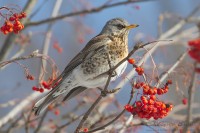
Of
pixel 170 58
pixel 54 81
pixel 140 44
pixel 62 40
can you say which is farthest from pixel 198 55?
pixel 62 40

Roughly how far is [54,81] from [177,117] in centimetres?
160

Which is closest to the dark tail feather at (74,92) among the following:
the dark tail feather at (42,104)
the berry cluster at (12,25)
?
the dark tail feather at (42,104)

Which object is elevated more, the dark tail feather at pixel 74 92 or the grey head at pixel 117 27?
the grey head at pixel 117 27

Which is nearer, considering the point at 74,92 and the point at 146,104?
the point at 146,104

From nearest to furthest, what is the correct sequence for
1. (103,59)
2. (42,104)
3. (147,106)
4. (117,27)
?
(147,106)
(42,104)
(103,59)
(117,27)

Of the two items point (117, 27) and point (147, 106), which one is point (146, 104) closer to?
point (147, 106)

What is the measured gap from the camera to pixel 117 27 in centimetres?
312

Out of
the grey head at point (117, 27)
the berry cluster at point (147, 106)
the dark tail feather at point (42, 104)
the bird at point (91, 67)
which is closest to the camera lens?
the berry cluster at point (147, 106)

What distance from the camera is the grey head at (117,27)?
10.0 ft

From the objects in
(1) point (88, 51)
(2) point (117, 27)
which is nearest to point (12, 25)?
(1) point (88, 51)

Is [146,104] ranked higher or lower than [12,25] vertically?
lower

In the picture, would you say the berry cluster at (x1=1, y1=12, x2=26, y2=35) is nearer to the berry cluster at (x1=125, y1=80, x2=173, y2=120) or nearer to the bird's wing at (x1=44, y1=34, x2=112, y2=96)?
the berry cluster at (x1=125, y1=80, x2=173, y2=120)

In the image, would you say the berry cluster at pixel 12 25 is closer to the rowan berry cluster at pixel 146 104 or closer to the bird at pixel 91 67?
the rowan berry cluster at pixel 146 104

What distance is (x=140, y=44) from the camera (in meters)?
1.68
